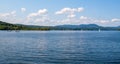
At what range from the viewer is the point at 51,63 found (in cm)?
4556

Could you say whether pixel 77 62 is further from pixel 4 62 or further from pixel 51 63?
pixel 4 62

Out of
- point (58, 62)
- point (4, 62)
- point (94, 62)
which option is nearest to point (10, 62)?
point (4, 62)

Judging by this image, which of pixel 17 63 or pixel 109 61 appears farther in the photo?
pixel 109 61

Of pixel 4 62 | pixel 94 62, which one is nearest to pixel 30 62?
pixel 4 62

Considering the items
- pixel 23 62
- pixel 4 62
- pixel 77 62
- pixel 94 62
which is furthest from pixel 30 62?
pixel 94 62

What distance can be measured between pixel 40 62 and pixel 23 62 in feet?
10.2

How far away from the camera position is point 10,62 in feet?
151

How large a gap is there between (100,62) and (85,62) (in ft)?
9.22

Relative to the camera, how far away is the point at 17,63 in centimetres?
4522

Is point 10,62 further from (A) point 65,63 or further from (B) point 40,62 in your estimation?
(A) point 65,63

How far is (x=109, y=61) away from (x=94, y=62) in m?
3.35

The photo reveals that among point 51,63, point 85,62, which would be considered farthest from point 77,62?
point 51,63

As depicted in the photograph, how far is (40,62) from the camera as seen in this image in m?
46.0

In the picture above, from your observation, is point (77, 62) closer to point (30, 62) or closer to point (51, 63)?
point (51, 63)
